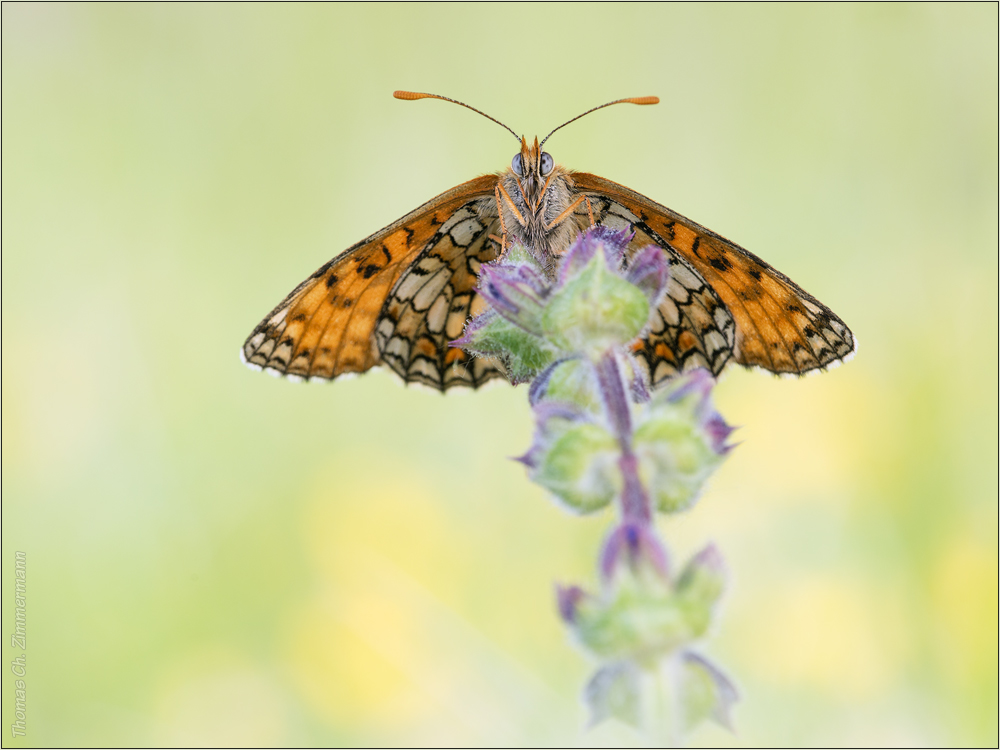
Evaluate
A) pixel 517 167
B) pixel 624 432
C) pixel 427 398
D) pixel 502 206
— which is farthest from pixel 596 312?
pixel 427 398

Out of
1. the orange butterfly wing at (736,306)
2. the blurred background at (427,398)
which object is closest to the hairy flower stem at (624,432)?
the orange butterfly wing at (736,306)

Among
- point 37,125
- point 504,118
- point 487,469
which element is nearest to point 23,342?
point 37,125

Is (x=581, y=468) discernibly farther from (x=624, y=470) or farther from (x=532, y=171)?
(x=532, y=171)

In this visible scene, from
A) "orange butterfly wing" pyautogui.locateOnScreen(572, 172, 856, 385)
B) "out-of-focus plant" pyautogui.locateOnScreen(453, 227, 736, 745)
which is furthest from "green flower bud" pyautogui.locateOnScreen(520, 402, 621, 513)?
"orange butterfly wing" pyautogui.locateOnScreen(572, 172, 856, 385)

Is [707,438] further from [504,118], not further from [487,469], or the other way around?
[504,118]

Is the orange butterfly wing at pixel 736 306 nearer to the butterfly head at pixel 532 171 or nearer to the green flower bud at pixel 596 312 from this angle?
the butterfly head at pixel 532 171
